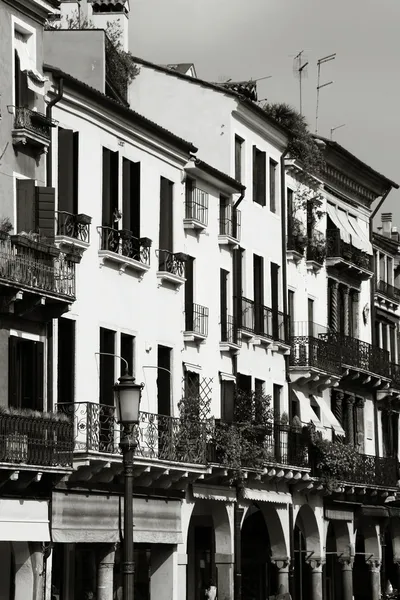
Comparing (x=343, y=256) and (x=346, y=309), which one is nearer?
(x=343, y=256)

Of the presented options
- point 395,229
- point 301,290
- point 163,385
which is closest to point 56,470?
point 163,385

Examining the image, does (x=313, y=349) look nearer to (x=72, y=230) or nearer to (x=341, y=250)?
(x=341, y=250)

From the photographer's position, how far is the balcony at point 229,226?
4766 centimetres

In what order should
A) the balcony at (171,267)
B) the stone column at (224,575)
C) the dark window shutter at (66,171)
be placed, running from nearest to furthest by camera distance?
the dark window shutter at (66,171)
the balcony at (171,267)
the stone column at (224,575)

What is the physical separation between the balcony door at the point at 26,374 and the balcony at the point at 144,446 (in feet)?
4.78

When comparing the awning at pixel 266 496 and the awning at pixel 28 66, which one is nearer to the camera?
the awning at pixel 28 66

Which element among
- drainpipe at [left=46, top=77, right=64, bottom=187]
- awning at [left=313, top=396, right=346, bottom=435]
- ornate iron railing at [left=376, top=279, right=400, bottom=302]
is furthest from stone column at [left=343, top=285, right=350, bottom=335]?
drainpipe at [left=46, top=77, right=64, bottom=187]

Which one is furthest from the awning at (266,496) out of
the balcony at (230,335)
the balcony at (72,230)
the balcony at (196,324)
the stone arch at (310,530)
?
the balcony at (72,230)

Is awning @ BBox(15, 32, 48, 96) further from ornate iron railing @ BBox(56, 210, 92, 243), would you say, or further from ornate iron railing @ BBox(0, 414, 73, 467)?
ornate iron railing @ BBox(0, 414, 73, 467)

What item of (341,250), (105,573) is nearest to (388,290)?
(341,250)

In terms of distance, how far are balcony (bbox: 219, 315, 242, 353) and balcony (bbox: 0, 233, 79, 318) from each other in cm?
1149

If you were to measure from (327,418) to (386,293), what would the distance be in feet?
36.7

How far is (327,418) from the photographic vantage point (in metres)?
56.9

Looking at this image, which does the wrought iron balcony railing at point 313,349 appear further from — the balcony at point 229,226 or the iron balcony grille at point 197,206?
the iron balcony grille at point 197,206
